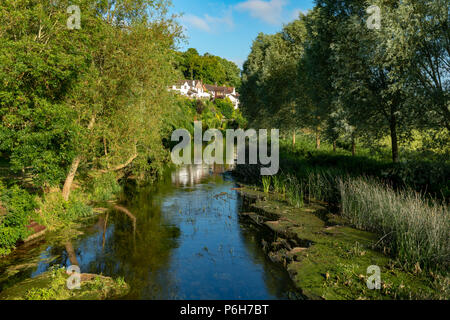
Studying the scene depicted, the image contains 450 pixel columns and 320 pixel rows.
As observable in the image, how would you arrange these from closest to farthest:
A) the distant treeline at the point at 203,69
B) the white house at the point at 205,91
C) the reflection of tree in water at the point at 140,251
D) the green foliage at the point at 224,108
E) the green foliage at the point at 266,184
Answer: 1. the reflection of tree in water at the point at 140,251
2. the green foliage at the point at 266,184
3. the green foliage at the point at 224,108
4. the white house at the point at 205,91
5. the distant treeline at the point at 203,69

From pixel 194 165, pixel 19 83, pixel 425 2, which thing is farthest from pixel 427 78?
pixel 194 165

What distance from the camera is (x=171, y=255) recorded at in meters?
13.5

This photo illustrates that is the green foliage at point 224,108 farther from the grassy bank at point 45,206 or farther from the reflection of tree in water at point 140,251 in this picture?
the reflection of tree in water at point 140,251

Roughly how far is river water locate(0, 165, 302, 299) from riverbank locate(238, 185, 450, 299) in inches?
27.2

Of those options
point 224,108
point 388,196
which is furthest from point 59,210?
point 224,108

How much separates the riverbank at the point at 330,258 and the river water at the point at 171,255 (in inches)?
27.2

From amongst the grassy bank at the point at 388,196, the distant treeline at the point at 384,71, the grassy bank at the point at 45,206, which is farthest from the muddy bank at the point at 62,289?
the distant treeline at the point at 384,71

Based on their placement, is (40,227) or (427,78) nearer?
(40,227)

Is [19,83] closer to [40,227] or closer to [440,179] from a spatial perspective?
[40,227]

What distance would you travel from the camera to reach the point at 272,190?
25.3m

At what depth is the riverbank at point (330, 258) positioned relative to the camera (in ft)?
31.5

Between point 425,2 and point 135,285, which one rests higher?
point 425,2

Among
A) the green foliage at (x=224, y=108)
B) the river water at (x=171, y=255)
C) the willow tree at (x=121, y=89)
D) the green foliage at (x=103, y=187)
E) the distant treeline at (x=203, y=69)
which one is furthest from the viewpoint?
the distant treeline at (x=203, y=69)
